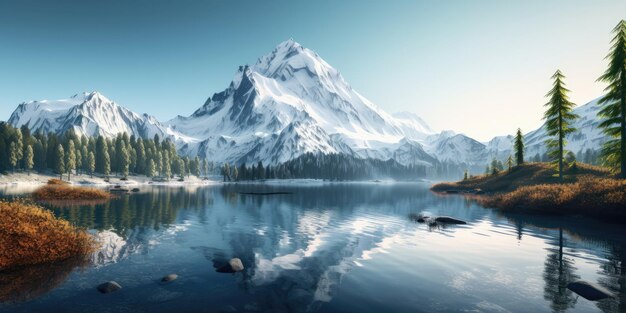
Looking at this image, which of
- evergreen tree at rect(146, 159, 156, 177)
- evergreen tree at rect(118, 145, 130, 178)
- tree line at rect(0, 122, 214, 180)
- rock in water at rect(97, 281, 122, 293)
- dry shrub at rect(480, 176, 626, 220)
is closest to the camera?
rock in water at rect(97, 281, 122, 293)

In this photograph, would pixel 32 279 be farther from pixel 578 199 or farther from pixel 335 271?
pixel 578 199

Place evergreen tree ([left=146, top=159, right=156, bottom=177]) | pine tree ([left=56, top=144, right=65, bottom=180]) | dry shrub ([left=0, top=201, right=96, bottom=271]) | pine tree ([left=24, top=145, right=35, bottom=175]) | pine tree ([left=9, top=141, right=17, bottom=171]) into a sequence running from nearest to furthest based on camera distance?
dry shrub ([left=0, top=201, right=96, bottom=271]) < pine tree ([left=9, top=141, right=17, bottom=171]) < pine tree ([left=24, top=145, right=35, bottom=175]) < pine tree ([left=56, top=144, right=65, bottom=180]) < evergreen tree ([left=146, top=159, right=156, bottom=177])

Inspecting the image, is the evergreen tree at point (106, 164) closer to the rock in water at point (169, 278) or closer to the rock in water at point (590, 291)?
the rock in water at point (169, 278)

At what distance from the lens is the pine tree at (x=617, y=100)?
141 feet

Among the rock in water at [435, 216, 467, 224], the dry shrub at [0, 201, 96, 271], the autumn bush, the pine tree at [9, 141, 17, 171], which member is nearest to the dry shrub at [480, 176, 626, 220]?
the rock in water at [435, 216, 467, 224]

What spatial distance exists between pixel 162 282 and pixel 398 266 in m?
13.9

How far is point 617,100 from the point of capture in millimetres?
44938

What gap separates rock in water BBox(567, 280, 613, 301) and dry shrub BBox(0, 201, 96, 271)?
28557 millimetres

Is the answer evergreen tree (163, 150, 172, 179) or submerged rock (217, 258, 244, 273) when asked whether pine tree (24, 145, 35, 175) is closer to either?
evergreen tree (163, 150, 172, 179)

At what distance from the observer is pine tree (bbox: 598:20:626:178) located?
43.0 metres

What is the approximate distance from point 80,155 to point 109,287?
158928 millimetres

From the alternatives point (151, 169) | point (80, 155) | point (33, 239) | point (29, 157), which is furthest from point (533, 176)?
point (29, 157)

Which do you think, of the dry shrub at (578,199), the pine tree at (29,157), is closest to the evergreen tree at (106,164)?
the pine tree at (29,157)

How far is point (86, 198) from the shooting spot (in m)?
64.3
